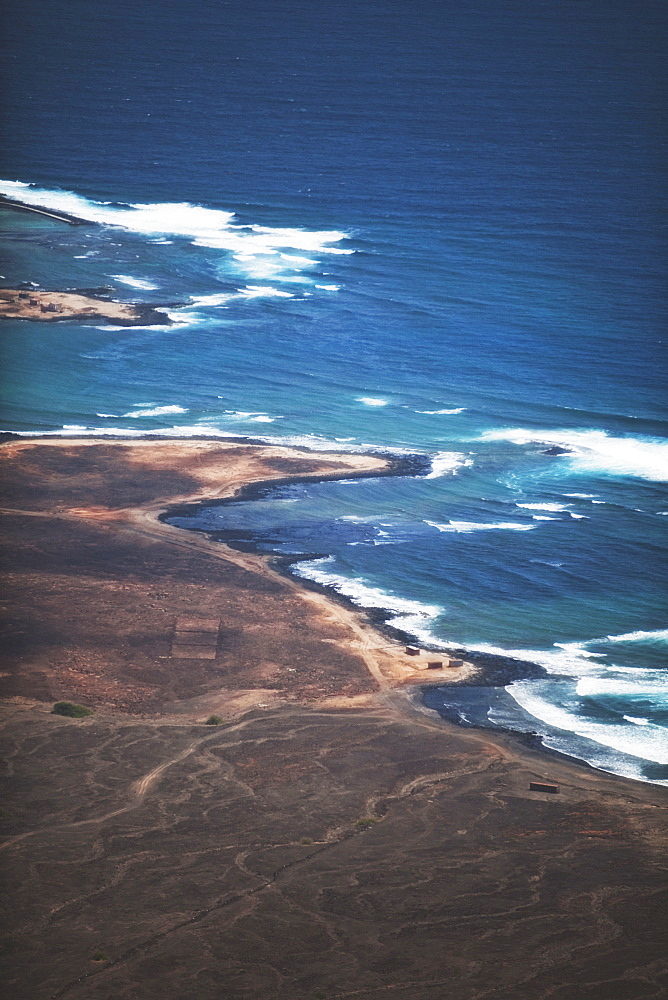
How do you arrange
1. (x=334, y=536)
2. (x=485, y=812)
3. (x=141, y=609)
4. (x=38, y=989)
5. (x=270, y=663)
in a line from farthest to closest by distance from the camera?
(x=334, y=536) → (x=141, y=609) → (x=270, y=663) → (x=485, y=812) → (x=38, y=989)

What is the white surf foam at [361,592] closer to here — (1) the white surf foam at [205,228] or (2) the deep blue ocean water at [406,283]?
(2) the deep blue ocean water at [406,283]

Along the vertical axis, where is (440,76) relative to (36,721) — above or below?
above

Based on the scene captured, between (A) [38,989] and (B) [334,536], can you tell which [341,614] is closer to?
(B) [334,536]

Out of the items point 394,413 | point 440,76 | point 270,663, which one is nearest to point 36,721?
point 270,663

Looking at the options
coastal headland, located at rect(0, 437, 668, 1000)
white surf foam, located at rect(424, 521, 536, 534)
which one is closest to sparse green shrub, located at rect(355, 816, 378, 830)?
coastal headland, located at rect(0, 437, 668, 1000)

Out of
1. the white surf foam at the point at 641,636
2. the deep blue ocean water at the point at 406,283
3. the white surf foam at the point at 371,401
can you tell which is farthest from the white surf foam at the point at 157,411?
the white surf foam at the point at 641,636

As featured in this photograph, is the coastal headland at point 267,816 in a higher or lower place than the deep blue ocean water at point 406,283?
lower

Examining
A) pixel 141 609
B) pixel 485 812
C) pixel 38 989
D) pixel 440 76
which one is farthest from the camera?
pixel 440 76
